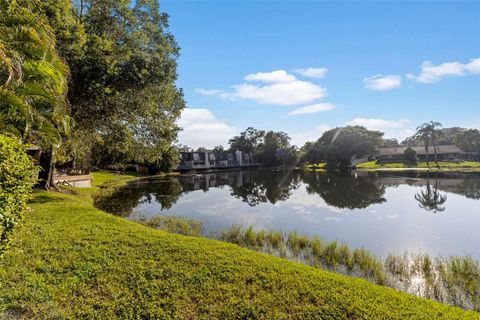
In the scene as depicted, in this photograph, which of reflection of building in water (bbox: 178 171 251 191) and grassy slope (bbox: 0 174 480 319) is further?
reflection of building in water (bbox: 178 171 251 191)

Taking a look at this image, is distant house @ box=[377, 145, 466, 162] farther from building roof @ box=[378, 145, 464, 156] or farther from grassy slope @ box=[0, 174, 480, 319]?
grassy slope @ box=[0, 174, 480, 319]

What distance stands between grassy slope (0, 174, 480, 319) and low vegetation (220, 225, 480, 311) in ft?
5.85

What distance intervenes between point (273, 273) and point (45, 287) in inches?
169

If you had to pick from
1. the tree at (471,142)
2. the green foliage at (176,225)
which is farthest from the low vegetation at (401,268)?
the tree at (471,142)

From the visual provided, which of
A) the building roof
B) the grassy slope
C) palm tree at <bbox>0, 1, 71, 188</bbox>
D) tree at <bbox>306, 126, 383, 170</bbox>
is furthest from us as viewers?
the building roof

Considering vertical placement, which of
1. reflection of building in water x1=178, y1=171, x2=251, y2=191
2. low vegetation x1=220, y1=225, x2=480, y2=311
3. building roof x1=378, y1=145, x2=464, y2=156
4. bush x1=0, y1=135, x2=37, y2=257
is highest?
building roof x1=378, y1=145, x2=464, y2=156

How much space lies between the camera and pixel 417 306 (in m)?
4.75

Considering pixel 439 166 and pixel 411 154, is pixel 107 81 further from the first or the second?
pixel 411 154

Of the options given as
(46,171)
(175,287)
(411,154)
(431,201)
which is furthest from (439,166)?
(175,287)

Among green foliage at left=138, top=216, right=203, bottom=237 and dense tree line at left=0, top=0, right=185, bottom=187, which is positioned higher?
dense tree line at left=0, top=0, right=185, bottom=187

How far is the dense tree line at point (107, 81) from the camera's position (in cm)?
1070

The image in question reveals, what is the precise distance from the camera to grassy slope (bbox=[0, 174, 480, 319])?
4.34 m

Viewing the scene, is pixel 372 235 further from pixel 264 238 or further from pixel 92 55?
pixel 92 55

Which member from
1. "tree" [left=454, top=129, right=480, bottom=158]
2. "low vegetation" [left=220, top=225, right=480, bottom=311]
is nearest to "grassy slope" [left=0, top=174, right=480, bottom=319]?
"low vegetation" [left=220, top=225, right=480, bottom=311]
